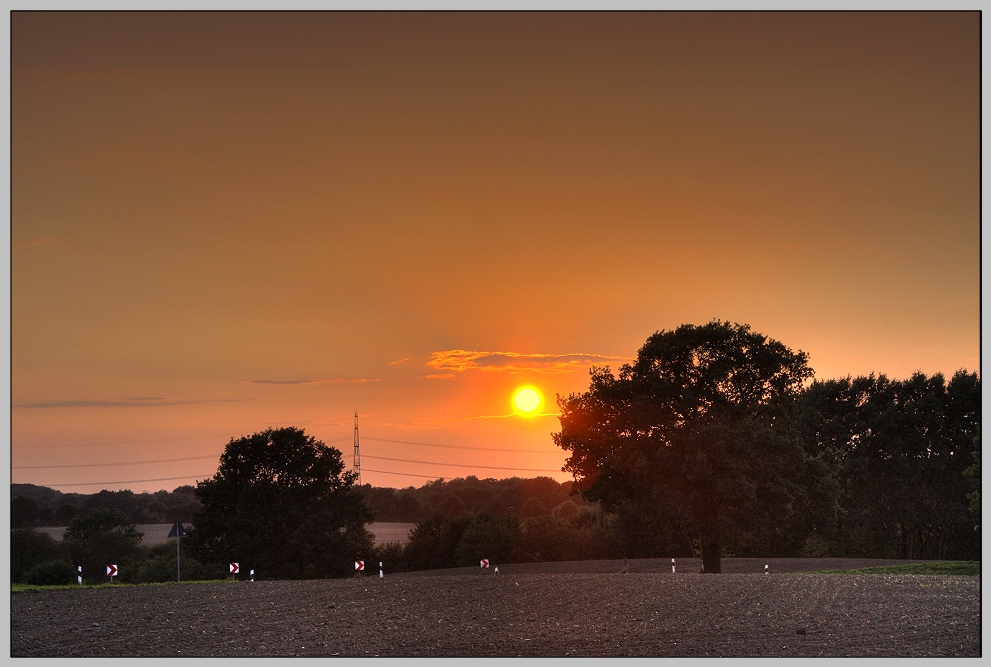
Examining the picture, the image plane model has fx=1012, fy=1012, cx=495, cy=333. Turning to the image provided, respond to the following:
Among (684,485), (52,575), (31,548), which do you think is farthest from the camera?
(31,548)

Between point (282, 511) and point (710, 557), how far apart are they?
82.4 ft

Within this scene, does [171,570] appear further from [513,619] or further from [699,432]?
[513,619]

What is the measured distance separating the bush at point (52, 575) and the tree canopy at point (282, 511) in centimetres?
729

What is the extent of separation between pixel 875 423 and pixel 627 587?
129 ft

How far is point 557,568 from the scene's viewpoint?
2247 inches

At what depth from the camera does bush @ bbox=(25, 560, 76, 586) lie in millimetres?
42625

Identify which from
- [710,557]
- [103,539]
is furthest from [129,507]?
[710,557]

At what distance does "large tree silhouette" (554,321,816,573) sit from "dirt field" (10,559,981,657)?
7414 millimetres

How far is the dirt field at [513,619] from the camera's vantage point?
1809 cm

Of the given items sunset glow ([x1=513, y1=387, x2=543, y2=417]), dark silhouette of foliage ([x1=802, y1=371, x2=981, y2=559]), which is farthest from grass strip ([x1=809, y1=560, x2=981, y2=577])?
dark silhouette of foliage ([x1=802, y1=371, x2=981, y2=559])

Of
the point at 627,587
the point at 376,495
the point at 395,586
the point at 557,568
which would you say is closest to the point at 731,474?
the point at 627,587

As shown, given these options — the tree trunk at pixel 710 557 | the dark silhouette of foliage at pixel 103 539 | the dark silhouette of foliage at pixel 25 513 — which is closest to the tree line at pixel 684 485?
the tree trunk at pixel 710 557

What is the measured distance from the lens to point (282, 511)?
5744cm

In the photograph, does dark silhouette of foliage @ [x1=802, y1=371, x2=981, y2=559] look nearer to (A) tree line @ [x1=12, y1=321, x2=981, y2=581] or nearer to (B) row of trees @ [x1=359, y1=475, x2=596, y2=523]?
(A) tree line @ [x1=12, y1=321, x2=981, y2=581]
